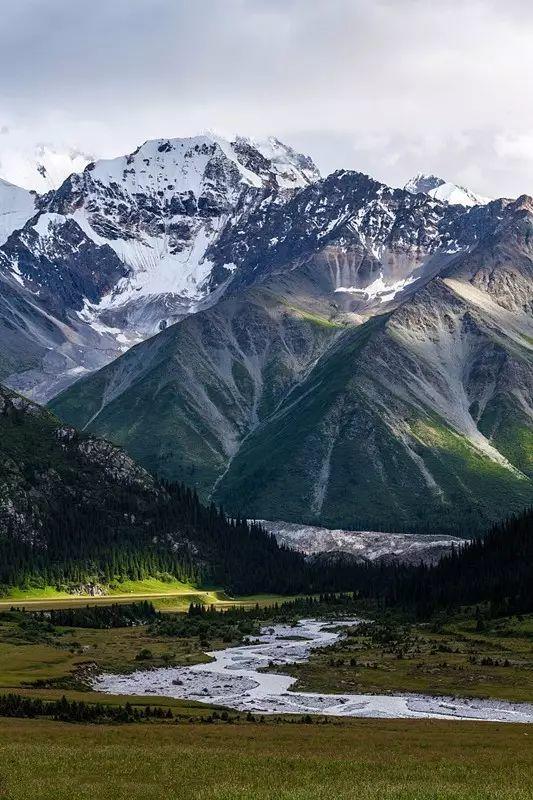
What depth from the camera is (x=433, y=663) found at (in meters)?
131

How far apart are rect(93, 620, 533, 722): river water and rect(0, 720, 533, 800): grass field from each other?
2027 cm

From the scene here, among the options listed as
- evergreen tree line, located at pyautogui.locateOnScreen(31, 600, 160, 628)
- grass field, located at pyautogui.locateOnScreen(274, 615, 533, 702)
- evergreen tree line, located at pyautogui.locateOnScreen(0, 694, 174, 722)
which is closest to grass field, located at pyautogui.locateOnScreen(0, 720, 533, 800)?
evergreen tree line, located at pyautogui.locateOnScreen(0, 694, 174, 722)

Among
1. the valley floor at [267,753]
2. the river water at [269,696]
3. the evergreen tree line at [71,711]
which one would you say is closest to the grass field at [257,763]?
the valley floor at [267,753]

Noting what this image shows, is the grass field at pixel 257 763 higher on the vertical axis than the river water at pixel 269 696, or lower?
higher

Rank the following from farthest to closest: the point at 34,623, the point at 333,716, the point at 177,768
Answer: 1. the point at 34,623
2. the point at 333,716
3. the point at 177,768

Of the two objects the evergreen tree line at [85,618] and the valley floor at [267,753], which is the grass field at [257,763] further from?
the evergreen tree line at [85,618]

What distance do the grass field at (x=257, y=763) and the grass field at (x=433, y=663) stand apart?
37222 mm

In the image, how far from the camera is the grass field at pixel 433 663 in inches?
4407

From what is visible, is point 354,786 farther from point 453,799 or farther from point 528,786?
point 528,786

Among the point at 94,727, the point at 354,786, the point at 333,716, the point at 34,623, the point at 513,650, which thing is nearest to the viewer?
the point at 354,786

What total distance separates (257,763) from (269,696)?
53374mm

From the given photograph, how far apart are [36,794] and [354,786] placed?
15296mm

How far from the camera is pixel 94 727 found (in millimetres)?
72000

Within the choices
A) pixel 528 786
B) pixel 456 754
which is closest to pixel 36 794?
pixel 528 786
